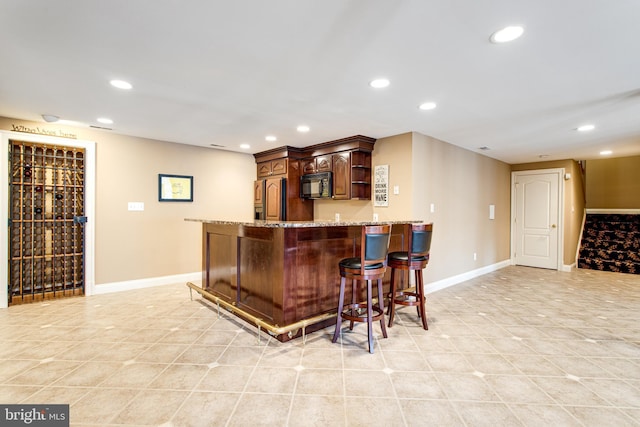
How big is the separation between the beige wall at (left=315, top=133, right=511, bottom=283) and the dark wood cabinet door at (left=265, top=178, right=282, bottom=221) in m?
0.79

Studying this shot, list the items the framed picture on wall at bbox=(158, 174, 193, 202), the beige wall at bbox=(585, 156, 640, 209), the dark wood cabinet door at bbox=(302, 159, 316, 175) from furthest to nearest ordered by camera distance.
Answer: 1. the beige wall at bbox=(585, 156, 640, 209)
2. the dark wood cabinet door at bbox=(302, 159, 316, 175)
3. the framed picture on wall at bbox=(158, 174, 193, 202)

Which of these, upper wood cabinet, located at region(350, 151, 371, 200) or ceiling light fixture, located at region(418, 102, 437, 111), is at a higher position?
ceiling light fixture, located at region(418, 102, 437, 111)

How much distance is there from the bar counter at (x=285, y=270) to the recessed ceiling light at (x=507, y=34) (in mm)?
1843

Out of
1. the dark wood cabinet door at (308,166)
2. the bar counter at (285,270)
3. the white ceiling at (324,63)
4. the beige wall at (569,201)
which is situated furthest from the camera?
the beige wall at (569,201)

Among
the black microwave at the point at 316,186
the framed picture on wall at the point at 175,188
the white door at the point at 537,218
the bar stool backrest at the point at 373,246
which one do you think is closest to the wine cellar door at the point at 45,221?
the framed picture on wall at the point at 175,188

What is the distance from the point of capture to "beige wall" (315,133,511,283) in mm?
4305

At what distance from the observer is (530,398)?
200 cm

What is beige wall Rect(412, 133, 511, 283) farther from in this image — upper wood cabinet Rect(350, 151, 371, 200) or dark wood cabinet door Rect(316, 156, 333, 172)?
dark wood cabinet door Rect(316, 156, 333, 172)

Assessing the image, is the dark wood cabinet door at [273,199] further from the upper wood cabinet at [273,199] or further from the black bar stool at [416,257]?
the black bar stool at [416,257]

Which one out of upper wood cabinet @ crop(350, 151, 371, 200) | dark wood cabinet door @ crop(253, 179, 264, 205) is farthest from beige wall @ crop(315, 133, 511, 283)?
dark wood cabinet door @ crop(253, 179, 264, 205)

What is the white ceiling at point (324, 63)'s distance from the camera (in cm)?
172

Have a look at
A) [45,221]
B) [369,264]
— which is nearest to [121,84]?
[45,221]

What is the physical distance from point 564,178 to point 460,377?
6.12 meters

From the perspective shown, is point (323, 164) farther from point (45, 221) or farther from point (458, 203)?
point (45, 221)
